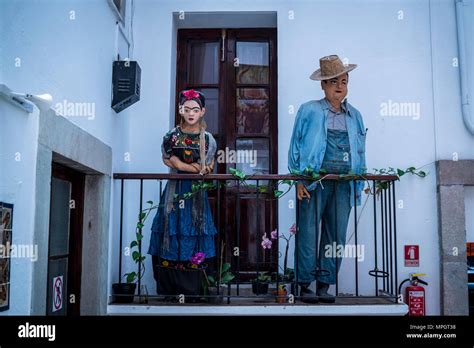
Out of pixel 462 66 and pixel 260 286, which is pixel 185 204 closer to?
pixel 260 286

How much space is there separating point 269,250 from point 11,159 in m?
2.57

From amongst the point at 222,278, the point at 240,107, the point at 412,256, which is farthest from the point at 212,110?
the point at 412,256

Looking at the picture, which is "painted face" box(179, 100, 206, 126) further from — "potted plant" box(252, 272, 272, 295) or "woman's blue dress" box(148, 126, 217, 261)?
"potted plant" box(252, 272, 272, 295)

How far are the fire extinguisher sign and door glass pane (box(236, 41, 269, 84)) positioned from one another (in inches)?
70.0

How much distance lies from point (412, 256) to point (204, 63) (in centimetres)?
230

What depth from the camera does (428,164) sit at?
484 cm

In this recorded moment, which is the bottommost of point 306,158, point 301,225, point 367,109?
point 301,225

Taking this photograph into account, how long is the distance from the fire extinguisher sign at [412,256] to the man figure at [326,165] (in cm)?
71

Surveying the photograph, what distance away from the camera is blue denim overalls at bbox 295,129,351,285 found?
4246mm

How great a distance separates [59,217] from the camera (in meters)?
3.76

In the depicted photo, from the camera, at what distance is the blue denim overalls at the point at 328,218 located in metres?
4.25
